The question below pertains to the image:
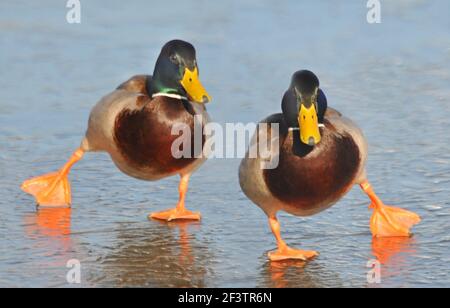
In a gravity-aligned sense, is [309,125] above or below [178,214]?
above

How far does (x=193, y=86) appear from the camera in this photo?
6.58 m

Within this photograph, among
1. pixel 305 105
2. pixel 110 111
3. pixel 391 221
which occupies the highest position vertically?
pixel 110 111

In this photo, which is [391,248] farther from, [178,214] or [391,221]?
[178,214]

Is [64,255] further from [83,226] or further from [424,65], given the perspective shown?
[424,65]

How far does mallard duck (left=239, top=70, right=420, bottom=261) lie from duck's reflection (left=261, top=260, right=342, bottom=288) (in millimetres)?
64

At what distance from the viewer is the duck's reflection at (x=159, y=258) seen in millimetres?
5422

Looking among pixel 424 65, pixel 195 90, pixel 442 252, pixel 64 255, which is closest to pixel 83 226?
pixel 64 255

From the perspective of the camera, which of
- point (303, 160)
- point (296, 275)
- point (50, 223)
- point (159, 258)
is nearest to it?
point (296, 275)

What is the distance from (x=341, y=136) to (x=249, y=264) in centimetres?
78

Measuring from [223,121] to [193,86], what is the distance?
1379 millimetres

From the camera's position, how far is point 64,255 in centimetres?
577

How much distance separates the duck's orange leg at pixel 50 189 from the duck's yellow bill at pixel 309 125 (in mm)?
1730

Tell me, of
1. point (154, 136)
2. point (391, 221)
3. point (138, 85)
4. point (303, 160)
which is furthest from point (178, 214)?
point (391, 221)

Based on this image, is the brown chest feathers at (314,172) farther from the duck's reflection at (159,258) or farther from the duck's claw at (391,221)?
the duck's reflection at (159,258)
